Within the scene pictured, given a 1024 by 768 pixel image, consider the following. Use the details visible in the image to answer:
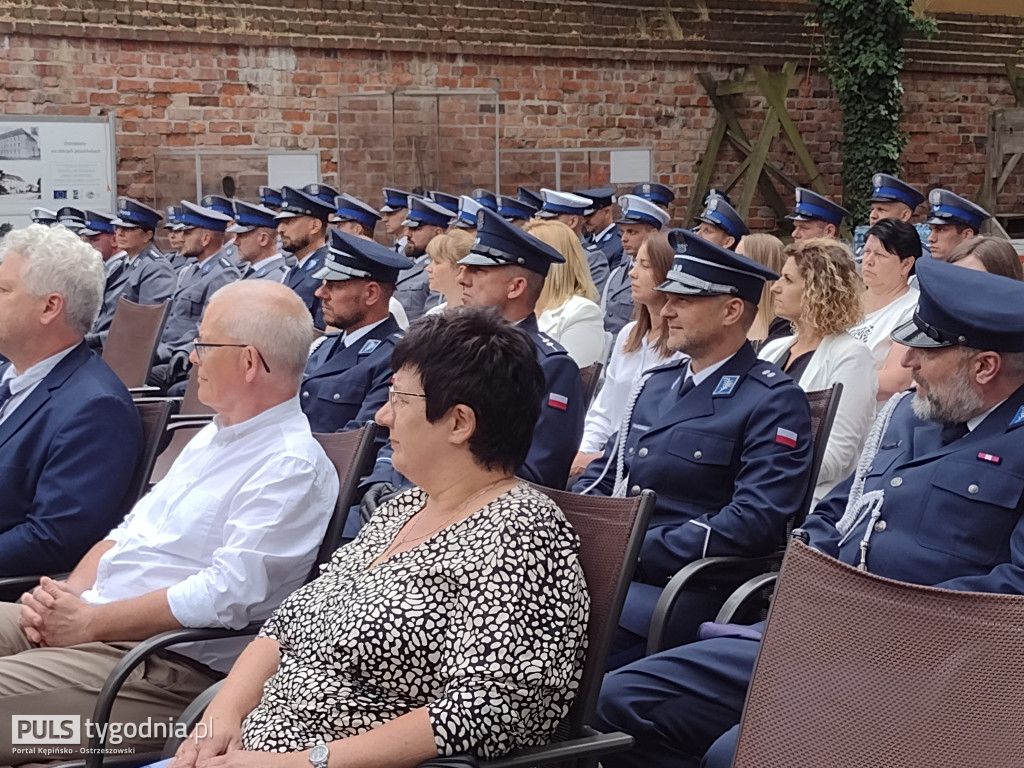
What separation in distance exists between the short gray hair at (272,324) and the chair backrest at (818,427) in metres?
1.19

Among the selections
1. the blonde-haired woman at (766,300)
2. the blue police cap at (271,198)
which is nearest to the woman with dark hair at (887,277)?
the blonde-haired woman at (766,300)

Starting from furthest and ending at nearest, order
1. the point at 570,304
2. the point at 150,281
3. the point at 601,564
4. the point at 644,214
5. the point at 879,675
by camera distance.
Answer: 1. the point at 150,281
2. the point at 644,214
3. the point at 570,304
4. the point at 601,564
5. the point at 879,675

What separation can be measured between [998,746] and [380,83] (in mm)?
10962

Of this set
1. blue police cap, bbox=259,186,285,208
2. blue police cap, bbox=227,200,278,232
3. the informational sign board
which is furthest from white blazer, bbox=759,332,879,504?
the informational sign board

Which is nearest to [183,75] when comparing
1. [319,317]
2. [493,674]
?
[319,317]

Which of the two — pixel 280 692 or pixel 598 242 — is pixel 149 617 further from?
pixel 598 242

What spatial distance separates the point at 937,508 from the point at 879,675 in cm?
70

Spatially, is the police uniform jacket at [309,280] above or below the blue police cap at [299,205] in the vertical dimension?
below

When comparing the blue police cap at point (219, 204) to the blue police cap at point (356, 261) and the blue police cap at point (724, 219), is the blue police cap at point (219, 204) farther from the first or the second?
the blue police cap at point (356, 261)

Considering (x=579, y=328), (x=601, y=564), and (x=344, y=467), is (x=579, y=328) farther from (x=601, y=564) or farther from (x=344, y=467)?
(x=601, y=564)

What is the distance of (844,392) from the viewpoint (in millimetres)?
3779

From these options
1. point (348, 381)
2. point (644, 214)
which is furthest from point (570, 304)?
point (644, 214)

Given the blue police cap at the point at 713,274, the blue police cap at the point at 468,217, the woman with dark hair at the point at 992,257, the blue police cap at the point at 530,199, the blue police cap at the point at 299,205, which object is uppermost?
the blue police cap at the point at 713,274

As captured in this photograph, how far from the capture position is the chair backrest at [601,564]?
2.11 meters
